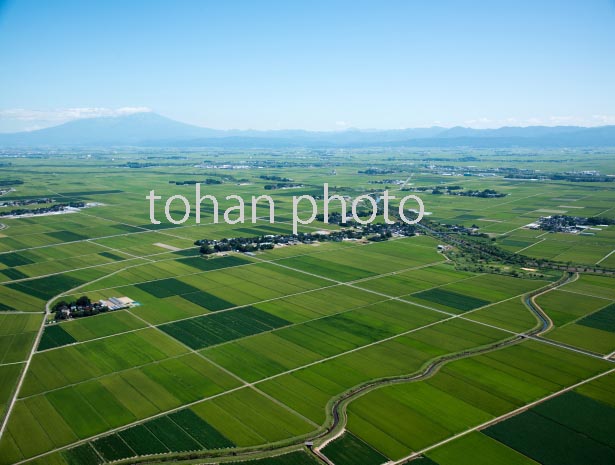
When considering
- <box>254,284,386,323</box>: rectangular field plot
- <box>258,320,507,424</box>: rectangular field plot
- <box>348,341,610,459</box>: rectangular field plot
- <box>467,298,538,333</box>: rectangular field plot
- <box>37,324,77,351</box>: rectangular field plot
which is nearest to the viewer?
<box>348,341,610,459</box>: rectangular field plot

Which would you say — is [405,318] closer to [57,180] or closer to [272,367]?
[272,367]

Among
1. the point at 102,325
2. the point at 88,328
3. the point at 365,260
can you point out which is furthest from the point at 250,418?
the point at 365,260

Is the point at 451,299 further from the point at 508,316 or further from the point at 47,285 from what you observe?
the point at 47,285

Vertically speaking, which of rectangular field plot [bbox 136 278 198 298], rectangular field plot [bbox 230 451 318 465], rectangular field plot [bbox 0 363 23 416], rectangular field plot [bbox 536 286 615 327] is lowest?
rectangular field plot [bbox 230 451 318 465]

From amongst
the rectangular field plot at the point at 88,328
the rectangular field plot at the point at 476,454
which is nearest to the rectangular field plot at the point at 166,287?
the rectangular field plot at the point at 88,328

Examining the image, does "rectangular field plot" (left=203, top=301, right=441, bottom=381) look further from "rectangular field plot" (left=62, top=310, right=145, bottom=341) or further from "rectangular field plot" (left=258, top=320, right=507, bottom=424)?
"rectangular field plot" (left=62, top=310, right=145, bottom=341)

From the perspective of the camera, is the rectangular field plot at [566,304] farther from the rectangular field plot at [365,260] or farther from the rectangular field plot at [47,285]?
the rectangular field plot at [47,285]

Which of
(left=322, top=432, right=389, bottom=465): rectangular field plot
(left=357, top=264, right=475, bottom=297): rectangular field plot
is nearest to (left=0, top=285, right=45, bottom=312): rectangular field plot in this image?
(left=357, top=264, right=475, bottom=297): rectangular field plot
